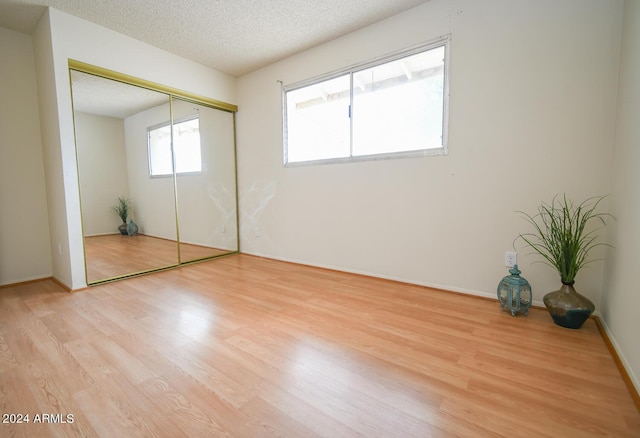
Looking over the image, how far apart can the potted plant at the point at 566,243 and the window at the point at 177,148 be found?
376 centimetres

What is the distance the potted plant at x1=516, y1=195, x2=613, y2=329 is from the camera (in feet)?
6.01

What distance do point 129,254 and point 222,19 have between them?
2865mm

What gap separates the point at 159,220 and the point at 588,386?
412cm

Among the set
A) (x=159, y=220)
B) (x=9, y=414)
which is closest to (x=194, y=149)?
(x=159, y=220)

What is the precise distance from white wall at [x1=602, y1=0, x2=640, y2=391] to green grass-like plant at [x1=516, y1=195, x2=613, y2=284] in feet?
0.45

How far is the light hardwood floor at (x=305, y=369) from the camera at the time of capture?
1.12m

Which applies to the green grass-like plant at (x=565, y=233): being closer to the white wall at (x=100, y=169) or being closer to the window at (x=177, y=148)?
the window at (x=177, y=148)

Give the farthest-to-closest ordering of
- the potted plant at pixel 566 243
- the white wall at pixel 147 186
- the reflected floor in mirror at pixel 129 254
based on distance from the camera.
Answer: the white wall at pixel 147 186 < the reflected floor in mirror at pixel 129 254 < the potted plant at pixel 566 243

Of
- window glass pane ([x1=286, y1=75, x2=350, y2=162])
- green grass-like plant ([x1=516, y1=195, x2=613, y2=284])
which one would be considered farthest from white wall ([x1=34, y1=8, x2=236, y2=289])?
green grass-like plant ([x1=516, y1=195, x2=613, y2=284])

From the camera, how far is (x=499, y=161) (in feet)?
7.43

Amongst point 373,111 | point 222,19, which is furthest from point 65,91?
point 373,111

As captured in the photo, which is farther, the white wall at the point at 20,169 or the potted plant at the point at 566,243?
the white wall at the point at 20,169

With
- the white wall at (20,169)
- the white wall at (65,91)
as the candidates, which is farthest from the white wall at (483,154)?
the white wall at (20,169)

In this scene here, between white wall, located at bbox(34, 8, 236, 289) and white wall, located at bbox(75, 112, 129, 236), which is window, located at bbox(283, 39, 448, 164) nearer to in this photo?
white wall, located at bbox(34, 8, 236, 289)
